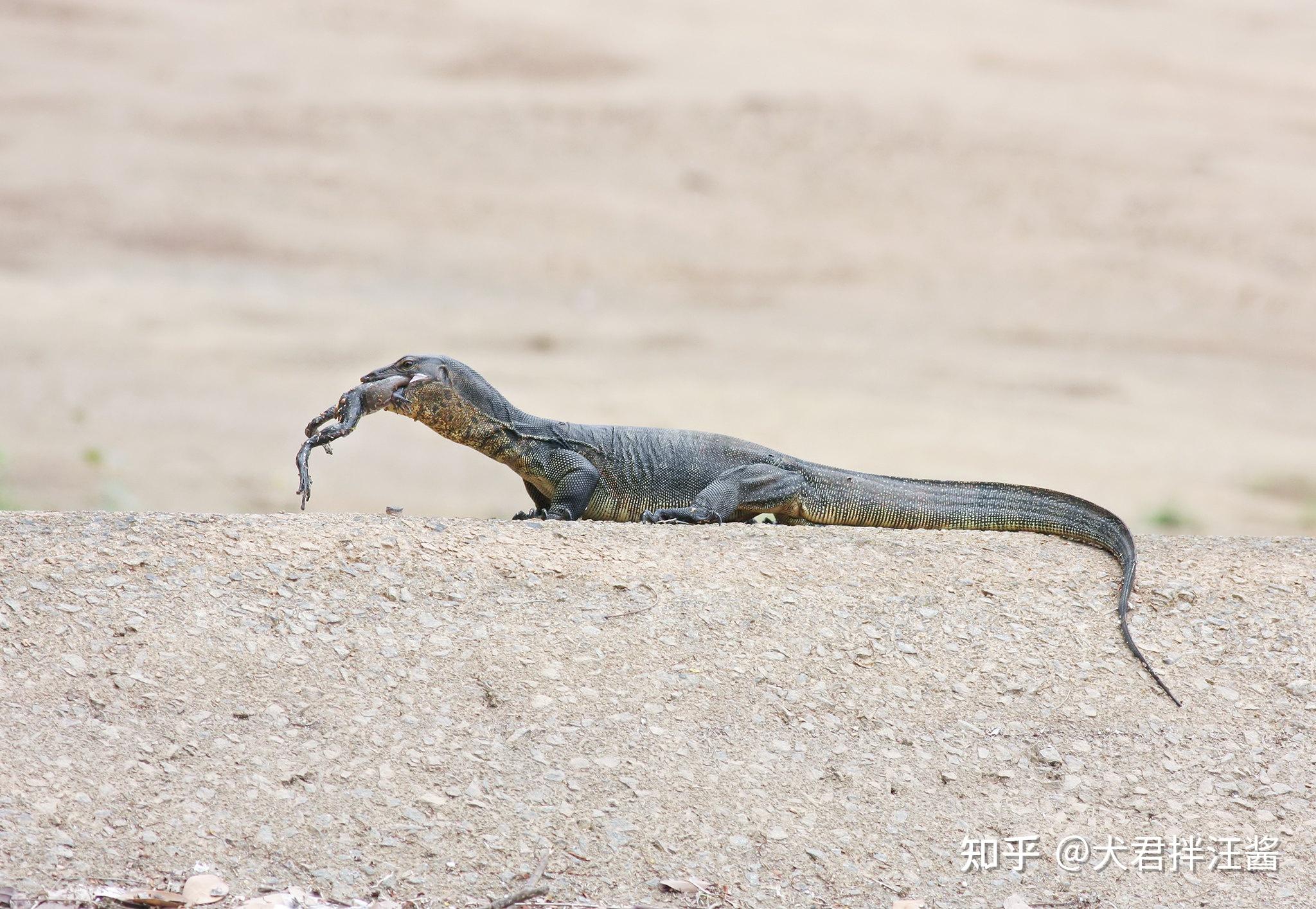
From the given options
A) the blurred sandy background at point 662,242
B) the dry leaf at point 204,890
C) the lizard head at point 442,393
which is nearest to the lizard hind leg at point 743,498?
the lizard head at point 442,393

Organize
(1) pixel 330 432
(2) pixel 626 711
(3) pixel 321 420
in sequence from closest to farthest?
(2) pixel 626 711, (1) pixel 330 432, (3) pixel 321 420

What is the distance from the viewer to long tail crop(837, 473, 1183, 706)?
7586mm

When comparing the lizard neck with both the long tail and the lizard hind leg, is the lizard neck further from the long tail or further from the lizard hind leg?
the long tail

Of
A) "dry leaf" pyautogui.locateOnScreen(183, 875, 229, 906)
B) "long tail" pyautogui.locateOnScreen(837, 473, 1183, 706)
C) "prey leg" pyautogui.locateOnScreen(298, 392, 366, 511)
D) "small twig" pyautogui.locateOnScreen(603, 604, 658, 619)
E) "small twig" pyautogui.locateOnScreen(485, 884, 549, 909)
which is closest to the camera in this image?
"dry leaf" pyautogui.locateOnScreen(183, 875, 229, 906)

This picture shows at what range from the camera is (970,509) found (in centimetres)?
797

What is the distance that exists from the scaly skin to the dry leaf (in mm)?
3147

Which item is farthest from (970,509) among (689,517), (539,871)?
(539,871)

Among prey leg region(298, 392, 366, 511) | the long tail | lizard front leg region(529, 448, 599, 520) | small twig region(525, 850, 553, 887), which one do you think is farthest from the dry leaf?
the long tail

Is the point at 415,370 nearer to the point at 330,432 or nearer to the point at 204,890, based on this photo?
the point at 330,432

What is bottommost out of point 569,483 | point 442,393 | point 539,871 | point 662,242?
point 539,871

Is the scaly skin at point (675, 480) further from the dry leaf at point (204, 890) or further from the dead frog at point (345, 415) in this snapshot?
the dry leaf at point (204, 890)

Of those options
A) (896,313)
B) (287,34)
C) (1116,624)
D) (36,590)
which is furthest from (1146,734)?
(287,34)

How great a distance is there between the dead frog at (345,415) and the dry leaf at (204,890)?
204 centimetres

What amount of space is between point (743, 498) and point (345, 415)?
2.04 meters
